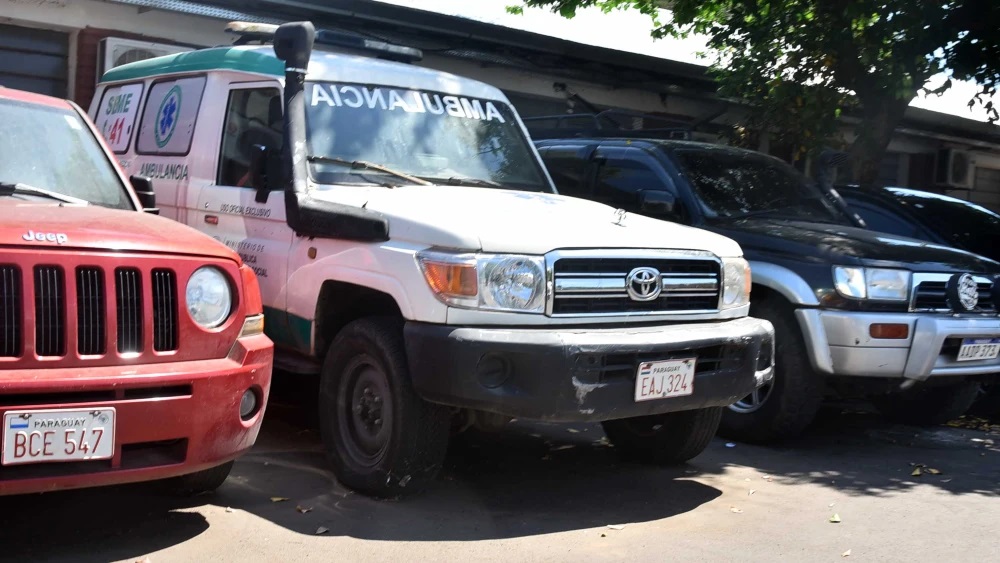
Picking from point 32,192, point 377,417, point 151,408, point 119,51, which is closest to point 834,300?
point 377,417

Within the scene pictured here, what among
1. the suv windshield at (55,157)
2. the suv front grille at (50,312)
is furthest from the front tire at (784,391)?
the suv front grille at (50,312)

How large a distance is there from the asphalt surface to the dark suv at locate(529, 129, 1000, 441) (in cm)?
43

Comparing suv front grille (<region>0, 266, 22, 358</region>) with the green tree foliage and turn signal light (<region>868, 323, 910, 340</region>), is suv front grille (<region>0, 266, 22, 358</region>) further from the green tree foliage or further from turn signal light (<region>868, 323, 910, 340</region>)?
the green tree foliage

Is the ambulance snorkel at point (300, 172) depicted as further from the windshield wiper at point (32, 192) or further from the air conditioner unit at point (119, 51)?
the air conditioner unit at point (119, 51)

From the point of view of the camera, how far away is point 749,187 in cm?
756

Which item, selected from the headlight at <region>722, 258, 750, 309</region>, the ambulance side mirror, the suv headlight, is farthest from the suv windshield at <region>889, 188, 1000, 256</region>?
the ambulance side mirror

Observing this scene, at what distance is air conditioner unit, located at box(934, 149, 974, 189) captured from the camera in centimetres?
2134

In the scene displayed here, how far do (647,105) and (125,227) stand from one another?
42.8ft

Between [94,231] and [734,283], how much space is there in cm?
304

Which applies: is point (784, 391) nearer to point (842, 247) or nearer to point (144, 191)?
point (842, 247)

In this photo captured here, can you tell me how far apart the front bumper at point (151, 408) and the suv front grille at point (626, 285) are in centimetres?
133

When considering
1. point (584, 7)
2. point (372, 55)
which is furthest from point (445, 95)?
point (584, 7)

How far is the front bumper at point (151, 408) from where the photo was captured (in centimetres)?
359

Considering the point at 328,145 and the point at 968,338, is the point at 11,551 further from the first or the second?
the point at 968,338
